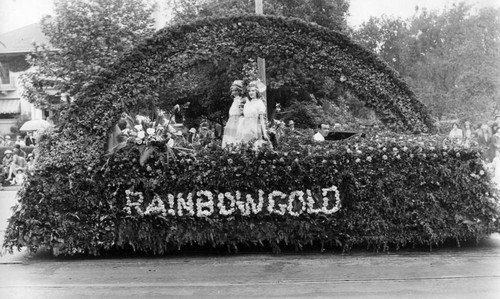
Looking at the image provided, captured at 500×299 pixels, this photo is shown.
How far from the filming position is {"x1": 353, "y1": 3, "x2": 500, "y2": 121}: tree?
25.9 metres

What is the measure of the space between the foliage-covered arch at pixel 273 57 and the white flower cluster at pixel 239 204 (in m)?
1.60

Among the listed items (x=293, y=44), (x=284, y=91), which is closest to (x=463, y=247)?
(x=293, y=44)

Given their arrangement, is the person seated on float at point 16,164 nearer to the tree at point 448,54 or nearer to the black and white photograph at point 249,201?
the black and white photograph at point 249,201

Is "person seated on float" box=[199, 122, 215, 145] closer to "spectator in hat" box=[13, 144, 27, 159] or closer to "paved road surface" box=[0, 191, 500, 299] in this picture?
"paved road surface" box=[0, 191, 500, 299]

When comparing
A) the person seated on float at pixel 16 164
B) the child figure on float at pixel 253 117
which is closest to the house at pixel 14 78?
the person seated on float at pixel 16 164

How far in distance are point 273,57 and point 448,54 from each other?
2330cm

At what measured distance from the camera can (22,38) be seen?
2569cm

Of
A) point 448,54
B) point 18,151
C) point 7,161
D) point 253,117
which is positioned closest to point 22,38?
point 7,161

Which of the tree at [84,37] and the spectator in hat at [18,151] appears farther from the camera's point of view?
the spectator in hat at [18,151]

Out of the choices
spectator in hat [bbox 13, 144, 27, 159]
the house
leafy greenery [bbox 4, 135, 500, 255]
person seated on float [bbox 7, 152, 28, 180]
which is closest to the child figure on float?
leafy greenery [bbox 4, 135, 500, 255]

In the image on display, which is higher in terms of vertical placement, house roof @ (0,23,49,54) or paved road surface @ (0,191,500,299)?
house roof @ (0,23,49,54)

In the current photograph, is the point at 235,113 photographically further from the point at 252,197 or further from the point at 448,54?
the point at 448,54

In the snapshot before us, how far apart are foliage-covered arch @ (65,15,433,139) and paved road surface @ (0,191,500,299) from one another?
2296mm

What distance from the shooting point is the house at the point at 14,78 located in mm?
27047
